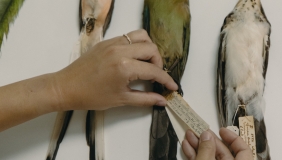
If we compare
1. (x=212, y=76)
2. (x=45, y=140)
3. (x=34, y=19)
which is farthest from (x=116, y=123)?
(x=34, y=19)

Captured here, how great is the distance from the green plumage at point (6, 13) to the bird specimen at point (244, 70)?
0.73m

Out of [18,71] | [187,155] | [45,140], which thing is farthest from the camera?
[18,71]

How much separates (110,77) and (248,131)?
1.34ft

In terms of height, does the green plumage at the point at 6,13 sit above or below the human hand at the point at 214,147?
above

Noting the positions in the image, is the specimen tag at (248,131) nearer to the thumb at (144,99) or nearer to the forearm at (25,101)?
the thumb at (144,99)

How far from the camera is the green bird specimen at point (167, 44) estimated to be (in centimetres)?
96

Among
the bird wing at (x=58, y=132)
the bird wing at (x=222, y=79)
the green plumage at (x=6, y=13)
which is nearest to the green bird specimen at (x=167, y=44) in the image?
the bird wing at (x=222, y=79)

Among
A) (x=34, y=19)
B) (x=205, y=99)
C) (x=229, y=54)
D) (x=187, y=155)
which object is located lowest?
(x=187, y=155)

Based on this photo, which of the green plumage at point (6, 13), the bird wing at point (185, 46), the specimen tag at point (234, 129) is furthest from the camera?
the green plumage at point (6, 13)

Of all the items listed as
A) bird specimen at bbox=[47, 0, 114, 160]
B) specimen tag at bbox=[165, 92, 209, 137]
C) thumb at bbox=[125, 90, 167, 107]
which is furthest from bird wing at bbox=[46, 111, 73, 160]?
specimen tag at bbox=[165, 92, 209, 137]

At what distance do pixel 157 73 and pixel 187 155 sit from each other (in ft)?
0.80

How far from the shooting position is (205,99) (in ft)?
3.32

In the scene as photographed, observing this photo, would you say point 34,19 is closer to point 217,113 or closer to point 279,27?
point 217,113

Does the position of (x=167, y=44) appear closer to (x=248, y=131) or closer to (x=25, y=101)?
(x=248, y=131)
